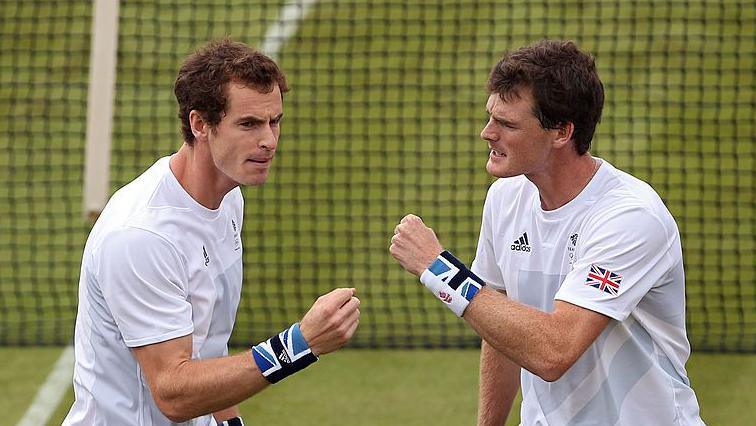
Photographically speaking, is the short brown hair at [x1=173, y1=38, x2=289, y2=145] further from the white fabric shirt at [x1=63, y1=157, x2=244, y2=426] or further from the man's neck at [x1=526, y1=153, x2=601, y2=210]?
the man's neck at [x1=526, y1=153, x2=601, y2=210]

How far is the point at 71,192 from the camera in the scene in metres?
12.8

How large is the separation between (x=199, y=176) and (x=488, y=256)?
58.2 inches

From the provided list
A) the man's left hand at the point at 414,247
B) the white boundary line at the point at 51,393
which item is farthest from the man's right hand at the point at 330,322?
the white boundary line at the point at 51,393

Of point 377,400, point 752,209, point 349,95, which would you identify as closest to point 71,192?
point 349,95

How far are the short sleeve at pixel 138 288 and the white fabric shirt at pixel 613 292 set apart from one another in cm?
159

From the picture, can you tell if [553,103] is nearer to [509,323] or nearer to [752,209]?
[509,323]

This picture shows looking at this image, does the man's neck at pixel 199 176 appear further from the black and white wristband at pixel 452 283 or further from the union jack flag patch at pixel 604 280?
the union jack flag patch at pixel 604 280

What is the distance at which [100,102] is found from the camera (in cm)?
836

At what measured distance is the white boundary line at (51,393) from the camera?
873 cm

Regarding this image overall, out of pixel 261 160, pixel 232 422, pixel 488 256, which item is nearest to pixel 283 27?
pixel 488 256

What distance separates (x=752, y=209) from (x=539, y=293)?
284 inches

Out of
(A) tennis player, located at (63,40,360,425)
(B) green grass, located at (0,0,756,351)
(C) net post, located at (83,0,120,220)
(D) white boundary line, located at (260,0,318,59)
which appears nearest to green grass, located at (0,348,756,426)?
(B) green grass, located at (0,0,756,351)

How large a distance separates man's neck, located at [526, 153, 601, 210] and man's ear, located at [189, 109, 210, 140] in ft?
4.63

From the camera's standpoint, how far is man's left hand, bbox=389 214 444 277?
5254 millimetres
